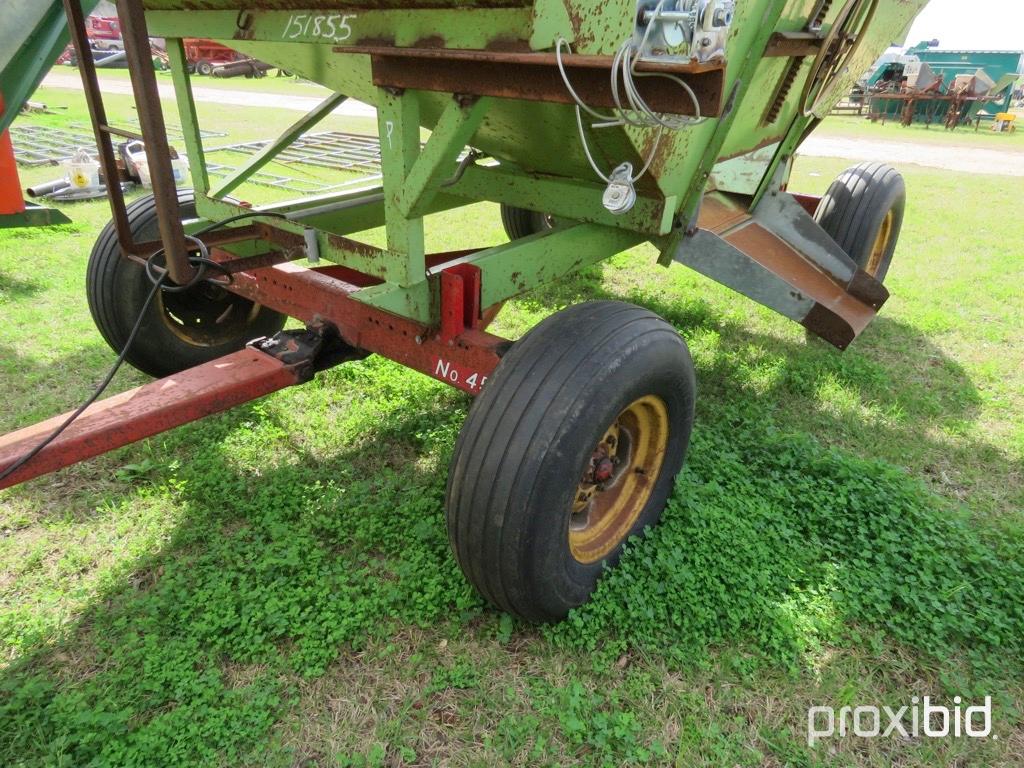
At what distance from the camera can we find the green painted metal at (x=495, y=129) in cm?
196

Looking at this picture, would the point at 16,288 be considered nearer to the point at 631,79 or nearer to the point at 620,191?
the point at 620,191

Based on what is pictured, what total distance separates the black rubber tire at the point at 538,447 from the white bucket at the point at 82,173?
6.22m

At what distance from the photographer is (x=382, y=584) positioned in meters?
2.39

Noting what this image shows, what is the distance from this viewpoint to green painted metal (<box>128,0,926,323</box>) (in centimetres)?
196

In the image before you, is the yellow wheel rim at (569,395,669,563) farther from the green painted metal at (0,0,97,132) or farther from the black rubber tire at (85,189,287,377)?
the green painted metal at (0,0,97,132)

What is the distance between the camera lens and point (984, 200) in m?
8.38

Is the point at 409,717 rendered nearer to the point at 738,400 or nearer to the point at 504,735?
the point at 504,735

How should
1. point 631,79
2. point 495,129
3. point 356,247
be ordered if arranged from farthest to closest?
point 495,129 < point 356,247 < point 631,79

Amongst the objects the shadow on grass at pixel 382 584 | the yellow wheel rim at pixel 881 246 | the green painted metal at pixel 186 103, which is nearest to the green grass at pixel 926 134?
the yellow wheel rim at pixel 881 246

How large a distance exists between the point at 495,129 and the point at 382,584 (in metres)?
1.69

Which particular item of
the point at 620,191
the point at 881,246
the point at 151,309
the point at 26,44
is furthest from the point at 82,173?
the point at 881,246

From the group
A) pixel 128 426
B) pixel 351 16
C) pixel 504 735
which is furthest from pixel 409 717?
pixel 351 16

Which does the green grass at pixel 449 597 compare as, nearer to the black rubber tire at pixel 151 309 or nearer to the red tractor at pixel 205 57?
the black rubber tire at pixel 151 309

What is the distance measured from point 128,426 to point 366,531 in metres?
0.90
